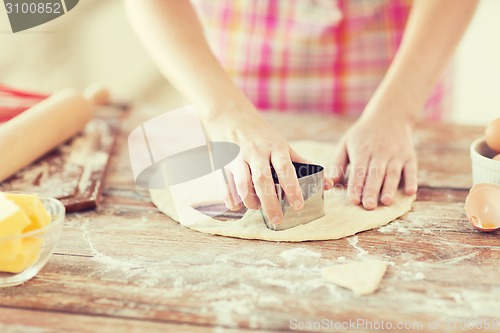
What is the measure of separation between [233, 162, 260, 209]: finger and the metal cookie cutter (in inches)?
1.2

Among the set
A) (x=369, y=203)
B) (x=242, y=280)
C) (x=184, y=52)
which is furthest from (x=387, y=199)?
(x=184, y=52)

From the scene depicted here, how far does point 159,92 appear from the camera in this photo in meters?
3.45

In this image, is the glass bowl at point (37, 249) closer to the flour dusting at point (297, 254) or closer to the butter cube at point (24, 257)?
the butter cube at point (24, 257)

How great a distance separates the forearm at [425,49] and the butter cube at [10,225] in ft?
2.57

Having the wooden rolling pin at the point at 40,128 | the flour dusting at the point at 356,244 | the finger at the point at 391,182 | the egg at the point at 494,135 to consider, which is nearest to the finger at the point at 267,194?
the flour dusting at the point at 356,244

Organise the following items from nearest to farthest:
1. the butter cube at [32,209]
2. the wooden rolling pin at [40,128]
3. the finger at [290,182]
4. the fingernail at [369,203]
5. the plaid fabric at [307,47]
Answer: the butter cube at [32,209] → the finger at [290,182] → the fingernail at [369,203] → the wooden rolling pin at [40,128] → the plaid fabric at [307,47]

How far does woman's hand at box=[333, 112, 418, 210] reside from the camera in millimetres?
1119

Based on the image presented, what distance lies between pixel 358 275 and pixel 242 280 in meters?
0.18

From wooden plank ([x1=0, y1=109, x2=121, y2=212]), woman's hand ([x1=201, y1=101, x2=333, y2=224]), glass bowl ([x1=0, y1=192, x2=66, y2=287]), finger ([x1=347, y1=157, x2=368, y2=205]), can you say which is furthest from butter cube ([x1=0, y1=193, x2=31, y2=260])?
finger ([x1=347, y1=157, x2=368, y2=205])

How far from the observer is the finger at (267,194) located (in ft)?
3.23

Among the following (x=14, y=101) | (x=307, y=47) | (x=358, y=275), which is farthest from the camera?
(x=307, y=47)

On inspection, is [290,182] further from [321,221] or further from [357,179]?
[357,179]

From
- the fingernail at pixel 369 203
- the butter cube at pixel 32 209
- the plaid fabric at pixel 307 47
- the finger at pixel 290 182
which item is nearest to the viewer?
the butter cube at pixel 32 209

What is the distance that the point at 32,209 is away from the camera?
2.84ft
